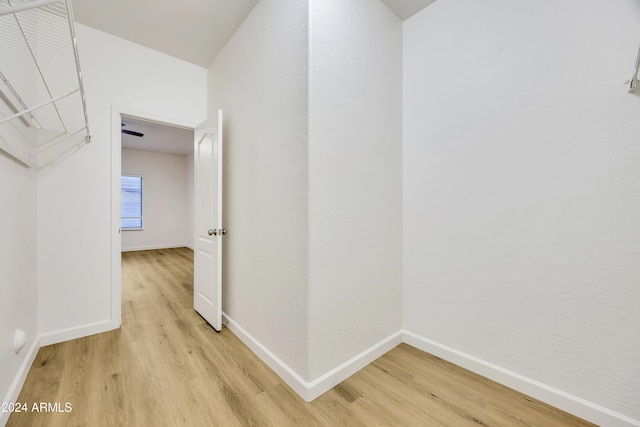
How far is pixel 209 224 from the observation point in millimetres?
2467

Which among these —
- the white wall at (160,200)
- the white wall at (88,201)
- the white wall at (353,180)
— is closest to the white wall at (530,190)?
the white wall at (353,180)

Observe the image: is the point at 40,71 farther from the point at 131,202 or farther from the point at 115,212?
the point at 131,202

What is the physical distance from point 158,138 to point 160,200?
7.13 feet

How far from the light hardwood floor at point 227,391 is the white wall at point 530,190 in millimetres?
285

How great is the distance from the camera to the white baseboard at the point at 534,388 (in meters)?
1.32

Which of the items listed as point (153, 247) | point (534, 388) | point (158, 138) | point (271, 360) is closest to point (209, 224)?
point (271, 360)

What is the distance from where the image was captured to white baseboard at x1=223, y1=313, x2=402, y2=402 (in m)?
1.54

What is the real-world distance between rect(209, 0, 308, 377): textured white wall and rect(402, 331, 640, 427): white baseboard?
115 cm

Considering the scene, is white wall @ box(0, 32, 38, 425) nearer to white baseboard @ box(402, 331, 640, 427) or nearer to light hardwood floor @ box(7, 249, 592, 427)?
light hardwood floor @ box(7, 249, 592, 427)

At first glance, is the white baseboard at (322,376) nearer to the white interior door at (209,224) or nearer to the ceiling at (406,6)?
the white interior door at (209,224)

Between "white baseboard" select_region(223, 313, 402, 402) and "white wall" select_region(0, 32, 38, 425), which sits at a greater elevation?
"white wall" select_region(0, 32, 38, 425)

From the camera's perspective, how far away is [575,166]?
4.65 ft

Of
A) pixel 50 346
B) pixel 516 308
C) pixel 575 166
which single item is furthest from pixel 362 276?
pixel 50 346

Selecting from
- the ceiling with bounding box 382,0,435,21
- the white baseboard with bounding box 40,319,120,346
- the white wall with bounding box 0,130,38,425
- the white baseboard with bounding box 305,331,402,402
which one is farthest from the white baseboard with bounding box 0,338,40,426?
the ceiling with bounding box 382,0,435,21
